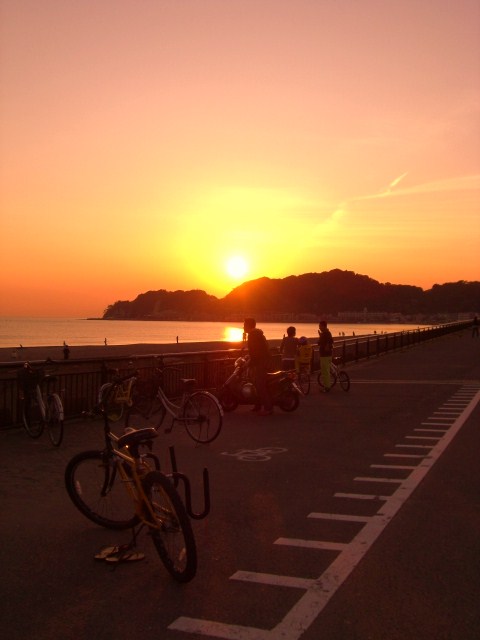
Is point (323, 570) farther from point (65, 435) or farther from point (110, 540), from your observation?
point (65, 435)

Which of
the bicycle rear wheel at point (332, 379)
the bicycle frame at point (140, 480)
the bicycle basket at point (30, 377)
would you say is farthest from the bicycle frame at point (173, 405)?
the bicycle rear wheel at point (332, 379)

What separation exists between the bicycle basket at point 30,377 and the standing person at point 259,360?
4289 millimetres

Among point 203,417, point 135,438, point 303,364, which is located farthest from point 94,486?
point 303,364

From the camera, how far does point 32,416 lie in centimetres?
1127

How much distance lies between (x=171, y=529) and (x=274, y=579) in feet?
2.68

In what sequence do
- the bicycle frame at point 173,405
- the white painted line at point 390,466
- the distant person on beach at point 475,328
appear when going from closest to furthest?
the white painted line at point 390,466 → the bicycle frame at point 173,405 → the distant person on beach at point 475,328

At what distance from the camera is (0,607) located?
4719 millimetres

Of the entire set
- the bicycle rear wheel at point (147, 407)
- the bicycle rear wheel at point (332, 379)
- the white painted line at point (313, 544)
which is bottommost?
the white painted line at point (313, 544)

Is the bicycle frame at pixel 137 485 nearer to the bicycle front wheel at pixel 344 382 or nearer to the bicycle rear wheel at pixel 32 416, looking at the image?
the bicycle rear wheel at pixel 32 416

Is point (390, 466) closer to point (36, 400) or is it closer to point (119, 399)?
point (119, 399)

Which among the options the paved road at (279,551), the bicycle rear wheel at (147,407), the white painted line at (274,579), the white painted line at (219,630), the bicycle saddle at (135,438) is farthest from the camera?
the bicycle rear wheel at (147,407)

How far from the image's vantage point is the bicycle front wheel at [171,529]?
504 centimetres

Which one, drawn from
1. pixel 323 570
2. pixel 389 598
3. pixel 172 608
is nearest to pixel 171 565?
pixel 172 608

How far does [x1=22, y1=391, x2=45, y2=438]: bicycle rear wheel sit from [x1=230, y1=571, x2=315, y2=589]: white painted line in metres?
6.60
